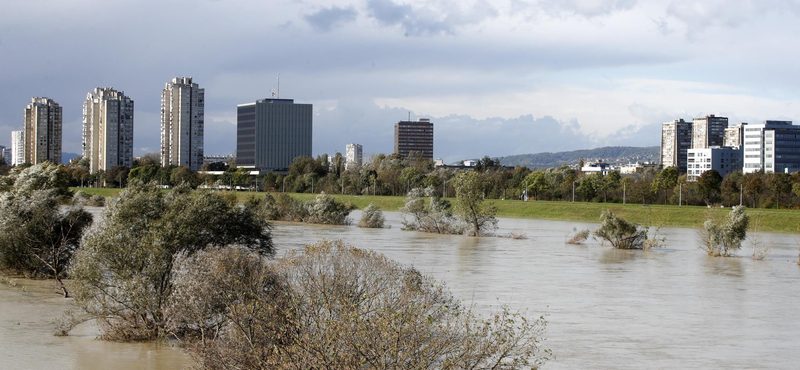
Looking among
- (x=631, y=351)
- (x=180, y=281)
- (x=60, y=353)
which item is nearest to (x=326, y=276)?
(x=180, y=281)

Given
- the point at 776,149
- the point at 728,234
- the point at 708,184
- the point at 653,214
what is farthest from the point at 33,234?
the point at 776,149

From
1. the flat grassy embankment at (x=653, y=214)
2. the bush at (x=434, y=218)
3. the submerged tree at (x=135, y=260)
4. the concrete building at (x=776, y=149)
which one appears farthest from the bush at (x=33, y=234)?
the concrete building at (x=776, y=149)

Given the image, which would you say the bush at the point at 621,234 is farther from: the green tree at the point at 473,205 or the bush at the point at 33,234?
the bush at the point at 33,234

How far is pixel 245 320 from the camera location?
11562mm

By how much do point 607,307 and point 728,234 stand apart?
2103cm

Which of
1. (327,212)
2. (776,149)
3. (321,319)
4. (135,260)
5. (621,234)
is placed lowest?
(621,234)

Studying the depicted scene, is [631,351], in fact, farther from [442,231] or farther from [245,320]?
[442,231]

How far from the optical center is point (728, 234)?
1599 inches

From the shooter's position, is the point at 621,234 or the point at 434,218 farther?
the point at 434,218

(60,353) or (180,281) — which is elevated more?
(180,281)

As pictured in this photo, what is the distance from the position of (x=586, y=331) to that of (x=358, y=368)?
1117 cm

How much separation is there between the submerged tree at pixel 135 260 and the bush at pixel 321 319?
1.06 meters

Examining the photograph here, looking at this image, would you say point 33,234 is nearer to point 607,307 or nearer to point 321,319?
point 321,319

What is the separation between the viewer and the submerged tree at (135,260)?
1680 centimetres
